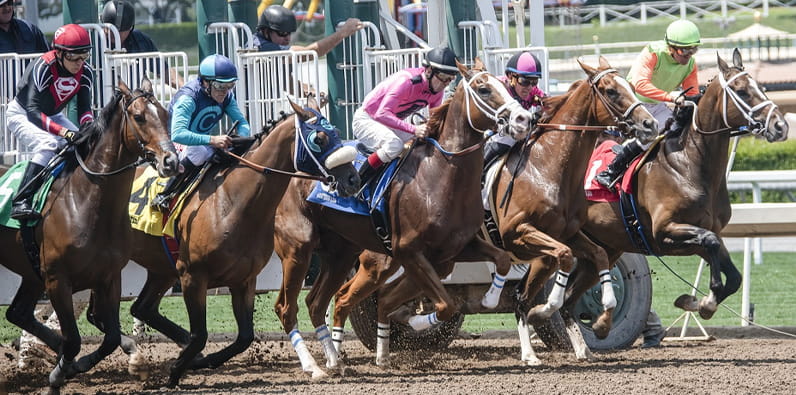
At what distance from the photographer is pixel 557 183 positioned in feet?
27.7

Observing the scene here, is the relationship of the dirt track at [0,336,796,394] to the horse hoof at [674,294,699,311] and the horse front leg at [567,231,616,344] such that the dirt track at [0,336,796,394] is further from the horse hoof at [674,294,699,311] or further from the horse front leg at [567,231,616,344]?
the horse hoof at [674,294,699,311]

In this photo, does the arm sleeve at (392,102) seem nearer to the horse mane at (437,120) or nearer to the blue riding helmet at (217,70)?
the horse mane at (437,120)

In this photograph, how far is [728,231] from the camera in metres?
10.4

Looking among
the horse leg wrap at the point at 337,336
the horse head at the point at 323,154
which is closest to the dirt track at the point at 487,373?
the horse leg wrap at the point at 337,336

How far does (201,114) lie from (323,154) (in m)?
0.97

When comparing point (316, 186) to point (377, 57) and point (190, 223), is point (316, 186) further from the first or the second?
point (377, 57)

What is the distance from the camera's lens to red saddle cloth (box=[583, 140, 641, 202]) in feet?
29.5

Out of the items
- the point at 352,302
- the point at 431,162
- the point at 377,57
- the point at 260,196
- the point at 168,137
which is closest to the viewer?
the point at 168,137

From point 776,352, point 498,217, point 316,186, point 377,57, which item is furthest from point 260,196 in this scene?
point 776,352

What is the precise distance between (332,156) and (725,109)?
110 inches

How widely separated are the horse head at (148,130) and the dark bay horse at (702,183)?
134 inches

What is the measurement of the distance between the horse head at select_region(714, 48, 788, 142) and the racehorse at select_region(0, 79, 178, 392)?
3.71 metres

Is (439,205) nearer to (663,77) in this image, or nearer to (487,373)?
(487,373)

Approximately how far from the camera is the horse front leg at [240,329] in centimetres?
761
